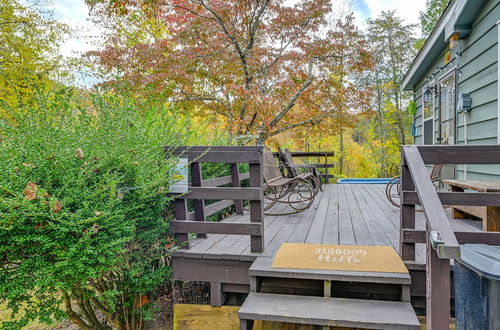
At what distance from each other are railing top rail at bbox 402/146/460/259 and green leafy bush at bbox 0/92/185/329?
163 centimetres

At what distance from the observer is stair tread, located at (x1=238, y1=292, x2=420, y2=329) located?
185 cm

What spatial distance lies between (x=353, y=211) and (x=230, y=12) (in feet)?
14.2

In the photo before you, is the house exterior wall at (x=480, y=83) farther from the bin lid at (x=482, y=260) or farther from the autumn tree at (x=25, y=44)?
the autumn tree at (x=25, y=44)

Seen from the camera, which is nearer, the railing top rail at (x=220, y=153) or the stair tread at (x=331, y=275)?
the stair tread at (x=331, y=275)

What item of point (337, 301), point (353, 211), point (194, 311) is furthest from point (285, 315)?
point (353, 211)

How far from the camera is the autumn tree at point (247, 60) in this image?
5.93m

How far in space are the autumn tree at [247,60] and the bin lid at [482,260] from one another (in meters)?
4.48

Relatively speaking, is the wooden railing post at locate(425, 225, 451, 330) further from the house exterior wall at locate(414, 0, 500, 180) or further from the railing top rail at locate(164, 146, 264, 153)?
the house exterior wall at locate(414, 0, 500, 180)

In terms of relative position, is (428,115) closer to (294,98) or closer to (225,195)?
(294,98)

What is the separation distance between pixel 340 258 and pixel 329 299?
35cm

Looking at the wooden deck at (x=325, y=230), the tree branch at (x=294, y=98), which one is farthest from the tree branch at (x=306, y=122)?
the wooden deck at (x=325, y=230)

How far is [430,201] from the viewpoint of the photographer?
1727 mm

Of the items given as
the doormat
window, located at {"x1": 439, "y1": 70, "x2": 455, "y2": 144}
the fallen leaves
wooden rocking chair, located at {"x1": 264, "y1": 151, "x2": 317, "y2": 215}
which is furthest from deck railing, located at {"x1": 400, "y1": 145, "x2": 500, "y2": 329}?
window, located at {"x1": 439, "y1": 70, "x2": 455, "y2": 144}

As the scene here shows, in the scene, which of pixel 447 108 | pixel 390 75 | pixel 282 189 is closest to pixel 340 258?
pixel 282 189
